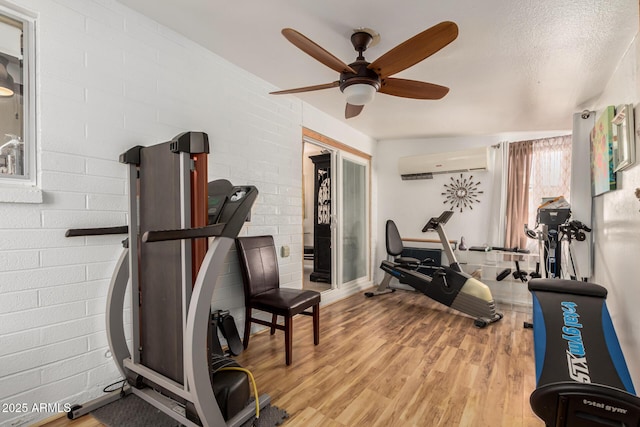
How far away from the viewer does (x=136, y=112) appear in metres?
2.00

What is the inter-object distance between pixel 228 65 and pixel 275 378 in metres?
2.48

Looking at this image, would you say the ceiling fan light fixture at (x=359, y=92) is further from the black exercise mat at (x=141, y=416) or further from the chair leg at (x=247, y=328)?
the black exercise mat at (x=141, y=416)

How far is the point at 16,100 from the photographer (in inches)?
62.0

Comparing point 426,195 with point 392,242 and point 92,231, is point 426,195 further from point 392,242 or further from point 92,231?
point 92,231

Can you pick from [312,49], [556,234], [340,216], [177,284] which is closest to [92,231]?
[177,284]

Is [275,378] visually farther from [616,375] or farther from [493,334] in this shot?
[493,334]

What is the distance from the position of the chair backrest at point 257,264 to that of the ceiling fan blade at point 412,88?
63.7 inches

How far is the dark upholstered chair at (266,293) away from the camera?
7.67ft

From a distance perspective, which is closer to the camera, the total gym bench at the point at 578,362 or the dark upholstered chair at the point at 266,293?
the total gym bench at the point at 578,362

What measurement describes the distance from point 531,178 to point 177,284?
4.49 m

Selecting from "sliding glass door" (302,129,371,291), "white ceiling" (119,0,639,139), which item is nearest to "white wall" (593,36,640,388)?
"white ceiling" (119,0,639,139)

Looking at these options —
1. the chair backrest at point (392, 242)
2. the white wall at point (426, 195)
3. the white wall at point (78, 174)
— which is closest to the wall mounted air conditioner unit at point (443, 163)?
the white wall at point (426, 195)

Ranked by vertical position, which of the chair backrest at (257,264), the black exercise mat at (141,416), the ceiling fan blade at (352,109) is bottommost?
the black exercise mat at (141,416)

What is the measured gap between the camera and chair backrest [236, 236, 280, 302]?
2.54m
